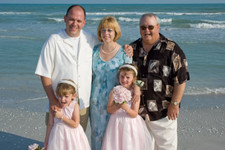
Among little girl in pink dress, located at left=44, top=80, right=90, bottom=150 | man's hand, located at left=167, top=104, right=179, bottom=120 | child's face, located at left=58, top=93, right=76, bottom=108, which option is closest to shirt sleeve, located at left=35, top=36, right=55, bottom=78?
little girl in pink dress, located at left=44, top=80, right=90, bottom=150

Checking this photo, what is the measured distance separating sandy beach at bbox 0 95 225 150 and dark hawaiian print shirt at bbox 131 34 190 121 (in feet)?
5.06

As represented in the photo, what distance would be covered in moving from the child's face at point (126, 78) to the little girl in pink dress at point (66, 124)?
2.09 feet

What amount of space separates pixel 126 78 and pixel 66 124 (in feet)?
3.22

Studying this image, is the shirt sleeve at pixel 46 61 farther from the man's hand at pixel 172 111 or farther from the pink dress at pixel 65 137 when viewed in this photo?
the man's hand at pixel 172 111

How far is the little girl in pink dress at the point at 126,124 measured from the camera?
377 cm

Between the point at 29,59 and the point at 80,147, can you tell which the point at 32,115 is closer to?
the point at 80,147

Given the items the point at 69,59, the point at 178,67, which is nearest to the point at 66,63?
the point at 69,59

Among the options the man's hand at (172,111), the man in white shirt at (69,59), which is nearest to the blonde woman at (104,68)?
the man in white shirt at (69,59)

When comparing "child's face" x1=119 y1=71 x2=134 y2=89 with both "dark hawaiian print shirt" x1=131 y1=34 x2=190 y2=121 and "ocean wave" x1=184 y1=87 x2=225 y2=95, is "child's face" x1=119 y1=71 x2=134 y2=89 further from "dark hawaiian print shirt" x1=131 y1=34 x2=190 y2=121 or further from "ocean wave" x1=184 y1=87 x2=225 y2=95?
"ocean wave" x1=184 y1=87 x2=225 y2=95

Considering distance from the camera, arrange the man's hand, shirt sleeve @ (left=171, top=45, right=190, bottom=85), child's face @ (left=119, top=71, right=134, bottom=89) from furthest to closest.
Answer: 1. the man's hand
2. shirt sleeve @ (left=171, top=45, right=190, bottom=85)
3. child's face @ (left=119, top=71, right=134, bottom=89)

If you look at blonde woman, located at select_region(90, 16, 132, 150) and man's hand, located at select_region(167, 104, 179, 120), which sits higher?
blonde woman, located at select_region(90, 16, 132, 150)

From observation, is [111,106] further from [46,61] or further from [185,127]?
[185,127]

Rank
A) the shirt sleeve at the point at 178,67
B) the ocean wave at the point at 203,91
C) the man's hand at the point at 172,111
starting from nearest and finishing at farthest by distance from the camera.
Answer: the shirt sleeve at the point at 178,67, the man's hand at the point at 172,111, the ocean wave at the point at 203,91

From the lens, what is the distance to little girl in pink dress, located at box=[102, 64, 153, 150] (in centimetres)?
377
